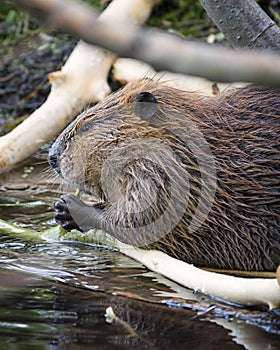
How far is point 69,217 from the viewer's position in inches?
105

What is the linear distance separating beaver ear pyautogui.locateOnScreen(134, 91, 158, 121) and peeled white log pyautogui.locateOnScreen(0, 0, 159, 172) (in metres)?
1.25

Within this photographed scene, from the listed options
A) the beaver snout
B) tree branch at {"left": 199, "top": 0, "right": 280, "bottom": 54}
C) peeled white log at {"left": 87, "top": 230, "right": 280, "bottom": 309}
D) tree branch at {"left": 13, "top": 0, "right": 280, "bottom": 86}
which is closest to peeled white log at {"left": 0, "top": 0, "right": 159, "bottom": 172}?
tree branch at {"left": 199, "top": 0, "right": 280, "bottom": 54}

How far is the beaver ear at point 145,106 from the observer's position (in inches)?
103

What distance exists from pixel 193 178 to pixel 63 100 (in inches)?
69.4

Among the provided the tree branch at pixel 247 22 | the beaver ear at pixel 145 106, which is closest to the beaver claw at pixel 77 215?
the beaver ear at pixel 145 106

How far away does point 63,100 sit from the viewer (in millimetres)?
4109

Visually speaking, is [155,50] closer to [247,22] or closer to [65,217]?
[65,217]

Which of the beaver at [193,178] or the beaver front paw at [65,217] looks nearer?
the beaver at [193,178]

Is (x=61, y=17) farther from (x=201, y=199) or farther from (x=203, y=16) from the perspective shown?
(x=203, y=16)

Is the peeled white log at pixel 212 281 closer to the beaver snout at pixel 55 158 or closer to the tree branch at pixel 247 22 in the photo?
the beaver snout at pixel 55 158

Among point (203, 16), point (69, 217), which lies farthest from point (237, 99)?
point (203, 16)

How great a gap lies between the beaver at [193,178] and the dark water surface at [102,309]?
0.53 ft

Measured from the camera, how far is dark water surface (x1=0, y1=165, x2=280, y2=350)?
1.71 metres

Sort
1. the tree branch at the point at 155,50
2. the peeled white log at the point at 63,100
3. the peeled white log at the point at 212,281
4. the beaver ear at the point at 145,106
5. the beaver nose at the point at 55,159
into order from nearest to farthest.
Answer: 1. the tree branch at the point at 155,50
2. the peeled white log at the point at 212,281
3. the beaver ear at the point at 145,106
4. the beaver nose at the point at 55,159
5. the peeled white log at the point at 63,100
